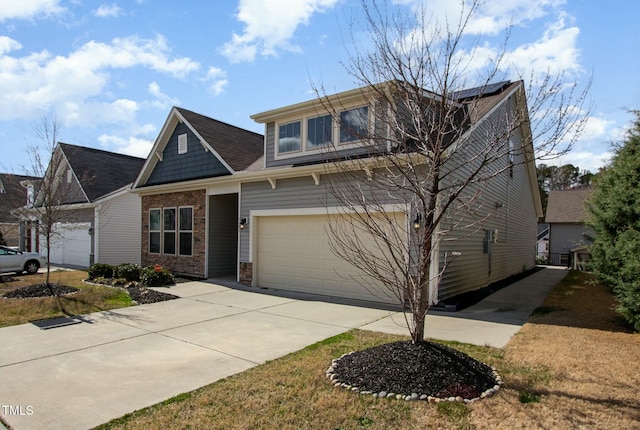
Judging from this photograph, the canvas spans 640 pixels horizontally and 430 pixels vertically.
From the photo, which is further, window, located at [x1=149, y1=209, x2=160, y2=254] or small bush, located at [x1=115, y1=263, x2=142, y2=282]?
window, located at [x1=149, y1=209, x2=160, y2=254]

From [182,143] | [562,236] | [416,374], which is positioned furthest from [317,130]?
[562,236]

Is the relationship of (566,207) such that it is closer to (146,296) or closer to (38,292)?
(146,296)

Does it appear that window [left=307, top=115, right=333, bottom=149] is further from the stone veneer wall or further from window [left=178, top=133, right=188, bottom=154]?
window [left=178, top=133, right=188, bottom=154]

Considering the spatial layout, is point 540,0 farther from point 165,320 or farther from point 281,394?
point 165,320

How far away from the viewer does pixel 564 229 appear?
28203 millimetres

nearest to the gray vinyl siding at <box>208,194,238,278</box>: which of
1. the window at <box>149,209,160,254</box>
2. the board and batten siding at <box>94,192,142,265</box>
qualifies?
the window at <box>149,209,160,254</box>

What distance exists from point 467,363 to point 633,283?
370 cm

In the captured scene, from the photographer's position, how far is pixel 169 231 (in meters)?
15.6

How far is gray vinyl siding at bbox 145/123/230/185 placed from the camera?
14.1m

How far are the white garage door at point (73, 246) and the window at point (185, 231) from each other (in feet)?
23.6

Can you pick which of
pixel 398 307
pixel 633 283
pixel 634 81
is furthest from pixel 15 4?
pixel 633 283

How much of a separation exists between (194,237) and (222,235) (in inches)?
38.8

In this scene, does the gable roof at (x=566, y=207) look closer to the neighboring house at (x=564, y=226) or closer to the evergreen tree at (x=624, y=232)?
the neighboring house at (x=564, y=226)

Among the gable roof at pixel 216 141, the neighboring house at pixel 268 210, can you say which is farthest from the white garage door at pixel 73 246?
the gable roof at pixel 216 141
